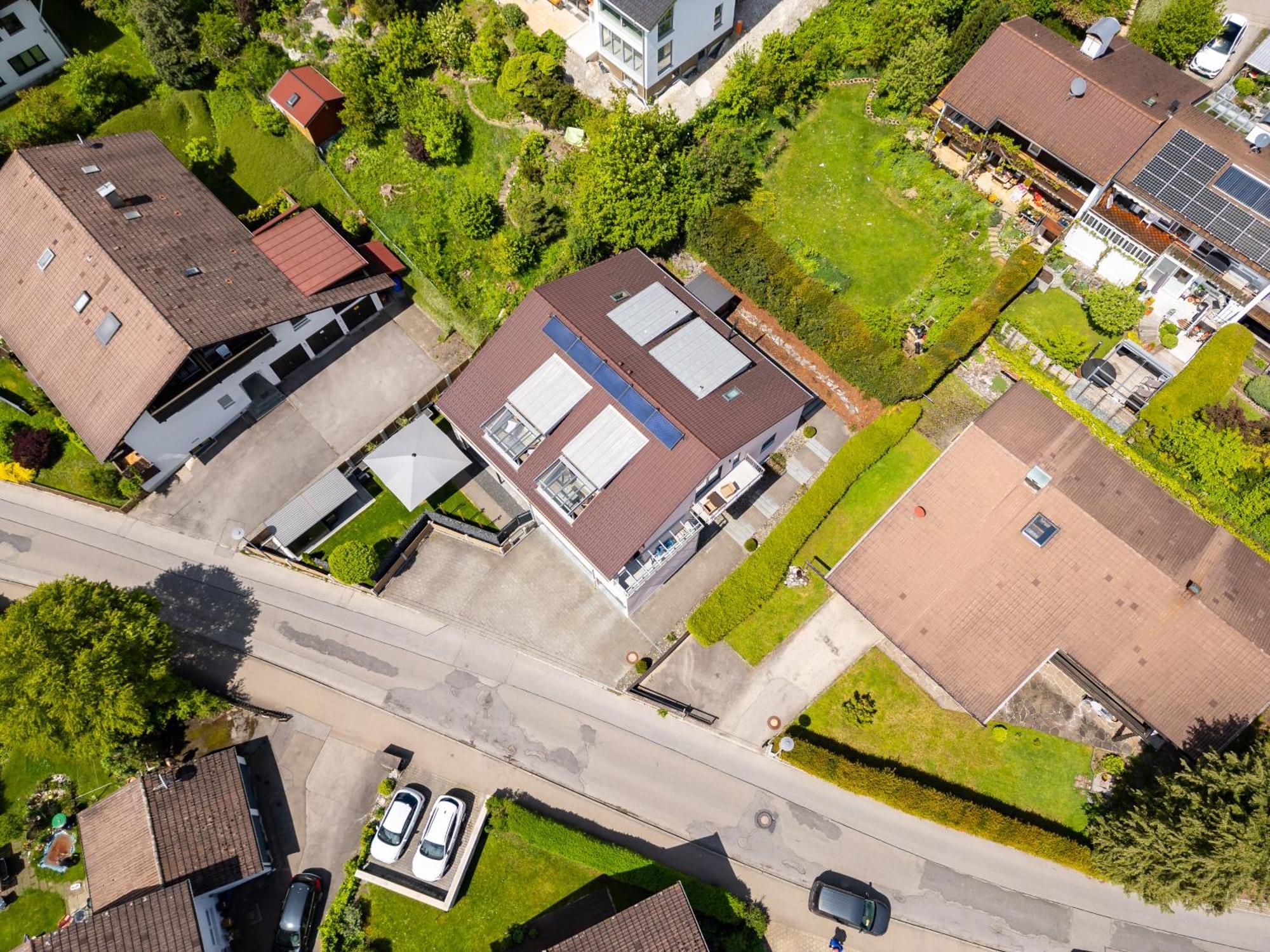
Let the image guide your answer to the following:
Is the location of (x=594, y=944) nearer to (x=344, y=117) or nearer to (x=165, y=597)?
(x=165, y=597)

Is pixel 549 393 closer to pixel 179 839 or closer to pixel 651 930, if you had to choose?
pixel 651 930

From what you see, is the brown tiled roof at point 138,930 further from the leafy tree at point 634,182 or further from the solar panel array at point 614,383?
the leafy tree at point 634,182

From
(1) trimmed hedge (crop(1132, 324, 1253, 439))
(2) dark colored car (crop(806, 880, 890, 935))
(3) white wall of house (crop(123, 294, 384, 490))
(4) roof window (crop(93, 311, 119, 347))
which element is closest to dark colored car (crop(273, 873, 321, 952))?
(2) dark colored car (crop(806, 880, 890, 935))

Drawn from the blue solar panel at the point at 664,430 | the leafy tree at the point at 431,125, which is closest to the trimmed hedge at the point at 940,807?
the blue solar panel at the point at 664,430

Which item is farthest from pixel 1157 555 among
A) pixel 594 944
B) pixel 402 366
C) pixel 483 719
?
pixel 402 366

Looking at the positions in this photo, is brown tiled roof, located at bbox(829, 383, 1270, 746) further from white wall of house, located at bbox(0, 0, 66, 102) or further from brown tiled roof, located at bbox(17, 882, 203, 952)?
white wall of house, located at bbox(0, 0, 66, 102)

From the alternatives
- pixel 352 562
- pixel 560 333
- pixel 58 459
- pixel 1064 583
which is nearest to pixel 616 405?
pixel 560 333
